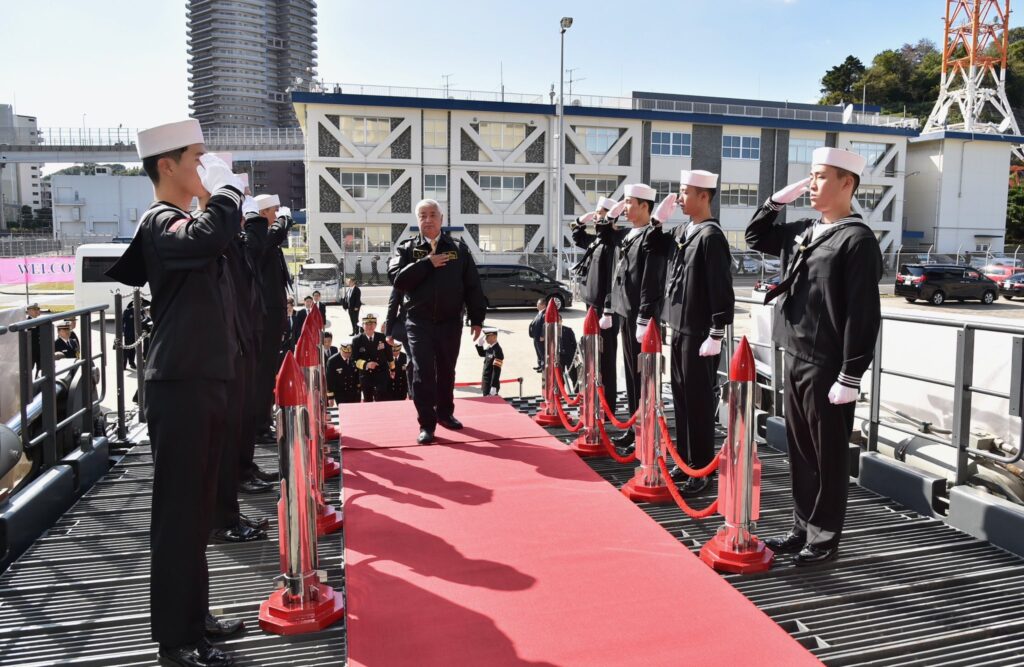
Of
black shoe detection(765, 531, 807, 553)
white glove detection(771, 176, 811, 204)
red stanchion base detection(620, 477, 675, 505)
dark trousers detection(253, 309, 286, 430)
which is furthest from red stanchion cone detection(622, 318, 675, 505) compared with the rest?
dark trousers detection(253, 309, 286, 430)

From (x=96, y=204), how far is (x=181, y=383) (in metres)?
72.5

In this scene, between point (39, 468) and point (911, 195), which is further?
point (911, 195)

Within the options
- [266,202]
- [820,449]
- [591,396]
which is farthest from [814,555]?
[266,202]

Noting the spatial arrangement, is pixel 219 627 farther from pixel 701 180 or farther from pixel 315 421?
pixel 701 180

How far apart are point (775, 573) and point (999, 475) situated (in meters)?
2.16

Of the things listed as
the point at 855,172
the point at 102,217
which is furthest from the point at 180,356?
the point at 102,217

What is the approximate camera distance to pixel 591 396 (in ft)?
20.6

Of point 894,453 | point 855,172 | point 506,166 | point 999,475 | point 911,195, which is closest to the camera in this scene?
point 855,172

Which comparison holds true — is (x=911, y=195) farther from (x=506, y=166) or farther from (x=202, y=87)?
(x=202, y=87)

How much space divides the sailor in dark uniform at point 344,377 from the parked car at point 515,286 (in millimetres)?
17142

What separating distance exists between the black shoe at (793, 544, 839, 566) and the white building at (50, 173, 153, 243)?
6892 cm

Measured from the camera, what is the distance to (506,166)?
46.9 meters

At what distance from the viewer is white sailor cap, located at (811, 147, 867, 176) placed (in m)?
4.11

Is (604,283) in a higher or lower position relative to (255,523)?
higher
